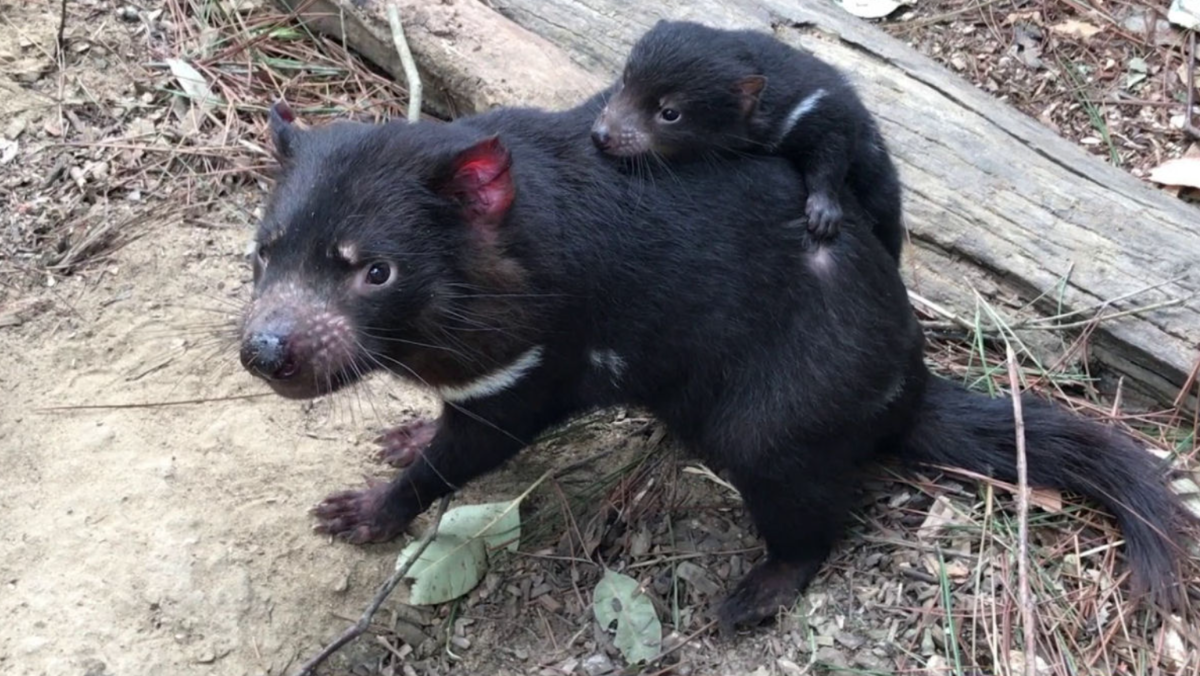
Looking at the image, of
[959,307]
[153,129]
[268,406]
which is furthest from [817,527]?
[153,129]

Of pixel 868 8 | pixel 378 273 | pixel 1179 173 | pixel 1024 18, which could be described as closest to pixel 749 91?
pixel 378 273

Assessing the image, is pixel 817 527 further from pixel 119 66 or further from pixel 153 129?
pixel 119 66

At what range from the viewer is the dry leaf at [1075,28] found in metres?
5.48

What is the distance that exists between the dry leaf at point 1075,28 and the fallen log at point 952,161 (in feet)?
3.74

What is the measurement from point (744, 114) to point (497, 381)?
104 cm

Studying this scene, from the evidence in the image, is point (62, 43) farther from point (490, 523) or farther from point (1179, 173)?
point (1179, 173)

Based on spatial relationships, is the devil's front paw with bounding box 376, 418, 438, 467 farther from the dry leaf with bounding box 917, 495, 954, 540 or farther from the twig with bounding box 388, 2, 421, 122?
the dry leaf with bounding box 917, 495, 954, 540

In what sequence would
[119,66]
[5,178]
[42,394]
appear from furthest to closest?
[119,66]
[5,178]
[42,394]

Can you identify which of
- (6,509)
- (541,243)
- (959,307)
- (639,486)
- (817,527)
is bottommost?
(6,509)

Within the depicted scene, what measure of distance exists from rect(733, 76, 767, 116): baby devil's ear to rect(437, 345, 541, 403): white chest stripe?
91 centimetres

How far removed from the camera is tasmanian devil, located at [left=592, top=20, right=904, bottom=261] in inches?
132

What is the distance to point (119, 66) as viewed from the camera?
→ 198 inches

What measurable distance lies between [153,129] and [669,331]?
270 centimetres

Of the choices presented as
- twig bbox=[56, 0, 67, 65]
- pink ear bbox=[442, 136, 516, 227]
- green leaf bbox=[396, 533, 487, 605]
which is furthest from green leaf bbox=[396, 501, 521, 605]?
twig bbox=[56, 0, 67, 65]
